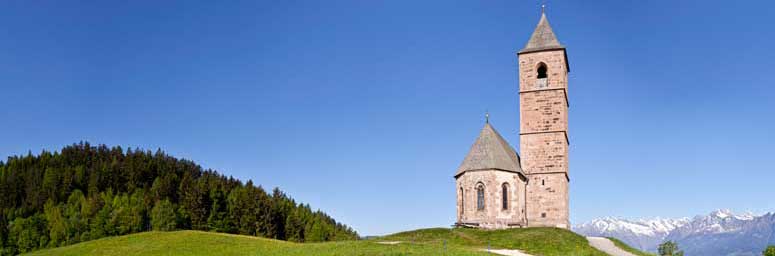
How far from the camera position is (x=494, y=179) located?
2339 inches

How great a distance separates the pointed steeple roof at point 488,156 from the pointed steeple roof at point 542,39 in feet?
28.8

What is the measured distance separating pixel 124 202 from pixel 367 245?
175 feet

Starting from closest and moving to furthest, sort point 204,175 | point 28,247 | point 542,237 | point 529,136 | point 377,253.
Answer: point 377,253
point 542,237
point 529,136
point 28,247
point 204,175

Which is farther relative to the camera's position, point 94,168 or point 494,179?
point 94,168

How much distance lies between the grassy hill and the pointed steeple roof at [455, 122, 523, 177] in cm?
782

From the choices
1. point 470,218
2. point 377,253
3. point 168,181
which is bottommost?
point 377,253

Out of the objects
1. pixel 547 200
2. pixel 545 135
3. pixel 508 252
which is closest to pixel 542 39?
pixel 545 135

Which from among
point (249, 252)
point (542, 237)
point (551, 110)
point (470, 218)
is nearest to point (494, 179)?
point (470, 218)

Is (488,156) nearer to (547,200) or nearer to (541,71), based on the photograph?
(547,200)

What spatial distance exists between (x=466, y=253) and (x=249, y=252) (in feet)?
46.8

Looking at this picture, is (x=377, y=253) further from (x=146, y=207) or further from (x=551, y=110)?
(x=146, y=207)

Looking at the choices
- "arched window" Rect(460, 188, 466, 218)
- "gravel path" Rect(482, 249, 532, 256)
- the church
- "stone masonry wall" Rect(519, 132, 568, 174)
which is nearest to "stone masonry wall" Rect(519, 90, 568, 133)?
the church

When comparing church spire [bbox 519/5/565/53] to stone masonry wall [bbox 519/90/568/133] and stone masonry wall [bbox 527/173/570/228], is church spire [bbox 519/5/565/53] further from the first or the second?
stone masonry wall [bbox 527/173/570/228]

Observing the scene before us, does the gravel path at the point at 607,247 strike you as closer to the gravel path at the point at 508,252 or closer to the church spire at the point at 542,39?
the gravel path at the point at 508,252
